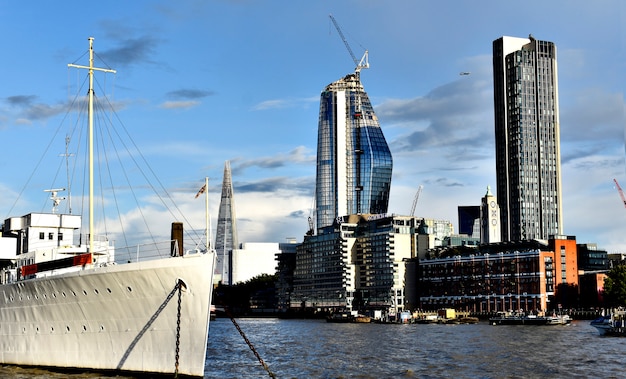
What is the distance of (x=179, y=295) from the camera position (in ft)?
152

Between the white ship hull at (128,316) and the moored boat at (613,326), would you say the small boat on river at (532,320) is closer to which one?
the moored boat at (613,326)

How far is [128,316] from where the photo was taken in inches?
1893

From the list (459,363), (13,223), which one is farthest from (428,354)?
(13,223)

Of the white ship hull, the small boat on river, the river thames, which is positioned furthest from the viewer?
the small boat on river

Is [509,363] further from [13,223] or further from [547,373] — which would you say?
[13,223]

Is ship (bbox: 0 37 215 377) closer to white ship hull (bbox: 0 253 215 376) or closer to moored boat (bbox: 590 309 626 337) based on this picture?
white ship hull (bbox: 0 253 215 376)

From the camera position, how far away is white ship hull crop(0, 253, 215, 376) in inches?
1831

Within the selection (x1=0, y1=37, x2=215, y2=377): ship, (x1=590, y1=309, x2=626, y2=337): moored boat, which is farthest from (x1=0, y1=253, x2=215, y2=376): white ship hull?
(x1=590, y1=309, x2=626, y2=337): moored boat

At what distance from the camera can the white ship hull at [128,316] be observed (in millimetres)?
46500

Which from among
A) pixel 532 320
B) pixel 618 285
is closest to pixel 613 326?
pixel 532 320

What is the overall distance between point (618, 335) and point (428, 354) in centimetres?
4478

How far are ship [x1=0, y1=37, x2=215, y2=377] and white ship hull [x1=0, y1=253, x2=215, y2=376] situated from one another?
0.18 feet

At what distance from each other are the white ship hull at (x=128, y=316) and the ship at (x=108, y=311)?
0.18 ft

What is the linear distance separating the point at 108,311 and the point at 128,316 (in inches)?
62.8
